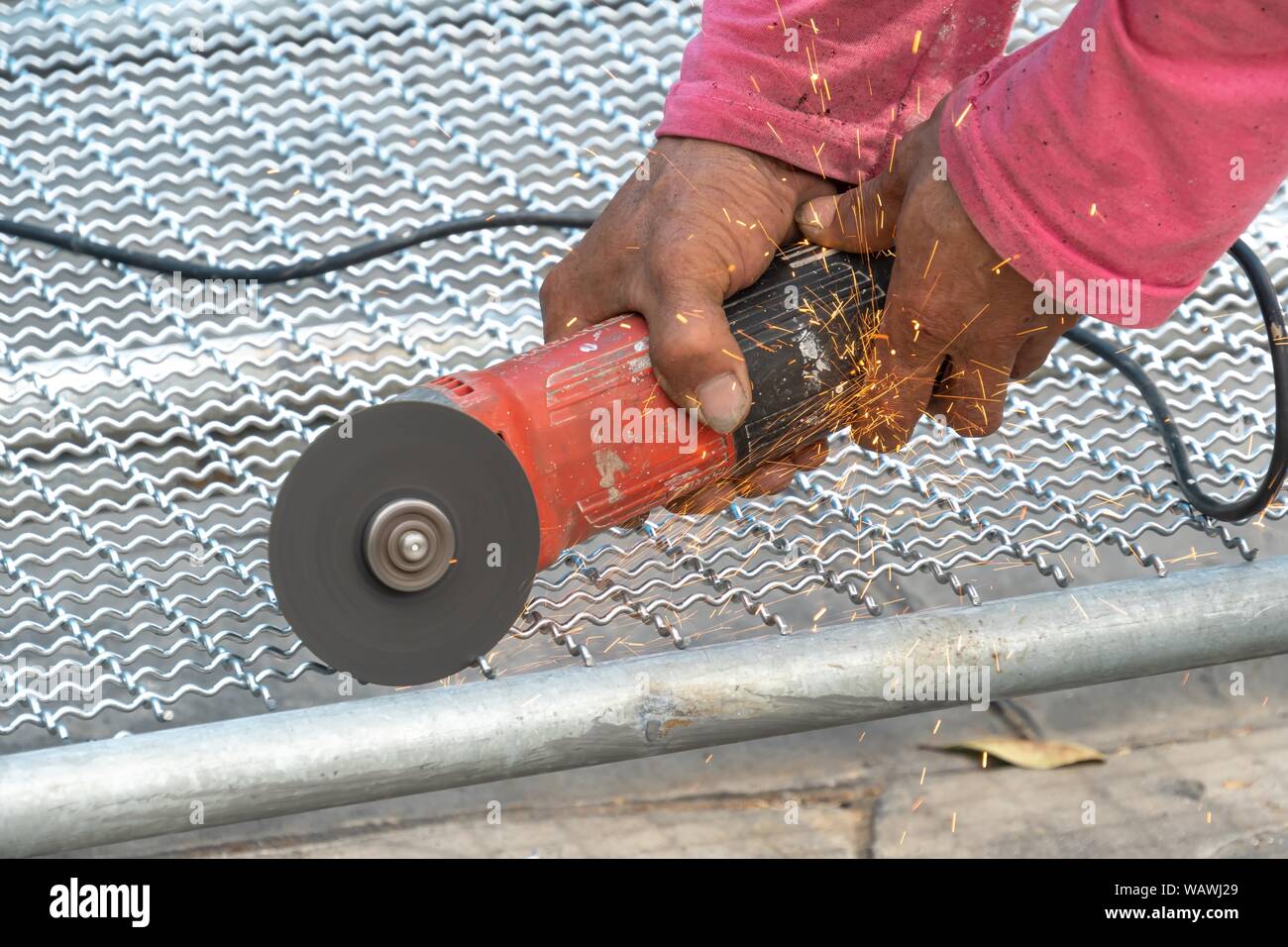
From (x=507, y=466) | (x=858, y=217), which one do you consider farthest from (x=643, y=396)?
(x=858, y=217)

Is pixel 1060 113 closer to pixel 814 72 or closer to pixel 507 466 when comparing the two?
pixel 814 72

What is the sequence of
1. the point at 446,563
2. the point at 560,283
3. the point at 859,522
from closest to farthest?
the point at 446,563 < the point at 560,283 < the point at 859,522

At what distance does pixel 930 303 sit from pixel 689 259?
25cm

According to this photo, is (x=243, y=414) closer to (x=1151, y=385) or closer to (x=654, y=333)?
(x=654, y=333)

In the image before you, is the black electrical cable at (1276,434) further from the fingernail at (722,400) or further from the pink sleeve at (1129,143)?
→ the fingernail at (722,400)

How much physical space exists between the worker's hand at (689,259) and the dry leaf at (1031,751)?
2.01ft

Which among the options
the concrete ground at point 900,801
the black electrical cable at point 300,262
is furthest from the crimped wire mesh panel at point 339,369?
the concrete ground at point 900,801

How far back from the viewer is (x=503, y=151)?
6.62 feet

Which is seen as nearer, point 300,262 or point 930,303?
point 930,303

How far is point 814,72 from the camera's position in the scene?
131cm

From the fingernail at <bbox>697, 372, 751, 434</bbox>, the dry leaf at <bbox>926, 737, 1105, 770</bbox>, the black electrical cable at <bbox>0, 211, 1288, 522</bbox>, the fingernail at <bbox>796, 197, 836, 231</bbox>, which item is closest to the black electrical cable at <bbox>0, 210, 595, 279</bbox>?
the black electrical cable at <bbox>0, 211, 1288, 522</bbox>

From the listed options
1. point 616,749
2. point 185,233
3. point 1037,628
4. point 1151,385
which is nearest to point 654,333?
point 616,749

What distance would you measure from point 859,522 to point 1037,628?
381mm

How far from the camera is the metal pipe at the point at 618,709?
1.10 m
